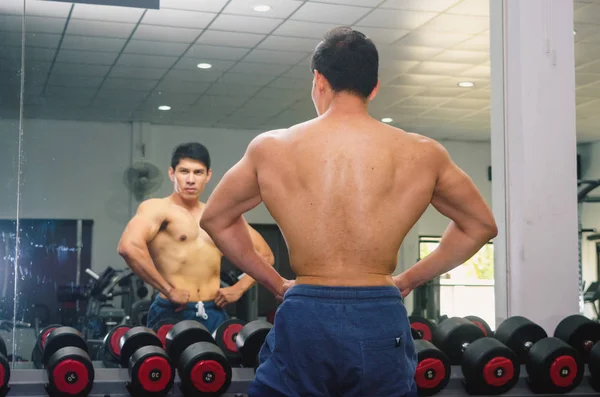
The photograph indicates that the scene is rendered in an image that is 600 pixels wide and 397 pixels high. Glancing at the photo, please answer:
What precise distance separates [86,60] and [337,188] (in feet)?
8.55

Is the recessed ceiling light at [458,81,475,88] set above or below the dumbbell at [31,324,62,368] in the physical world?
above

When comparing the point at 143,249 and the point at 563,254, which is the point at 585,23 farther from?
the point at 143,249

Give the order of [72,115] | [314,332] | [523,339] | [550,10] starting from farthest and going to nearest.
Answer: [550,10]
[72,115]
[523,339]
[314,332]

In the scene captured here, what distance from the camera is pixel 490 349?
3.51 m

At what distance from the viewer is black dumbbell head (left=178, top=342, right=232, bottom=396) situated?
3.27 meters

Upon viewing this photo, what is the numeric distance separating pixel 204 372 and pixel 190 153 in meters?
1.30

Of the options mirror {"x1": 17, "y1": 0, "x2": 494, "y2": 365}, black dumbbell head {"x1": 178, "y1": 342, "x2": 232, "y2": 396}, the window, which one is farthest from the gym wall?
the window

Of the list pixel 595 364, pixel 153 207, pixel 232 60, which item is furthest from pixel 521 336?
pixel 232 60

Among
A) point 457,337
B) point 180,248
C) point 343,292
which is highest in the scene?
point 180,248

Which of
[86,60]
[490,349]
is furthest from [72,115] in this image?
[490,349]

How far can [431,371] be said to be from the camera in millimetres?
3469

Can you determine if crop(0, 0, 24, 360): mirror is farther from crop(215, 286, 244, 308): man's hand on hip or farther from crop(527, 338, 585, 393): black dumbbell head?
crop(527, 338, 585, 393): black dumbbell head

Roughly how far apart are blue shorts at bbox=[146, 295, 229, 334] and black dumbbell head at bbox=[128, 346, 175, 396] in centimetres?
82

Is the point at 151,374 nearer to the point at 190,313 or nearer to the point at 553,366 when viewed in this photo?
the point at 190,313
